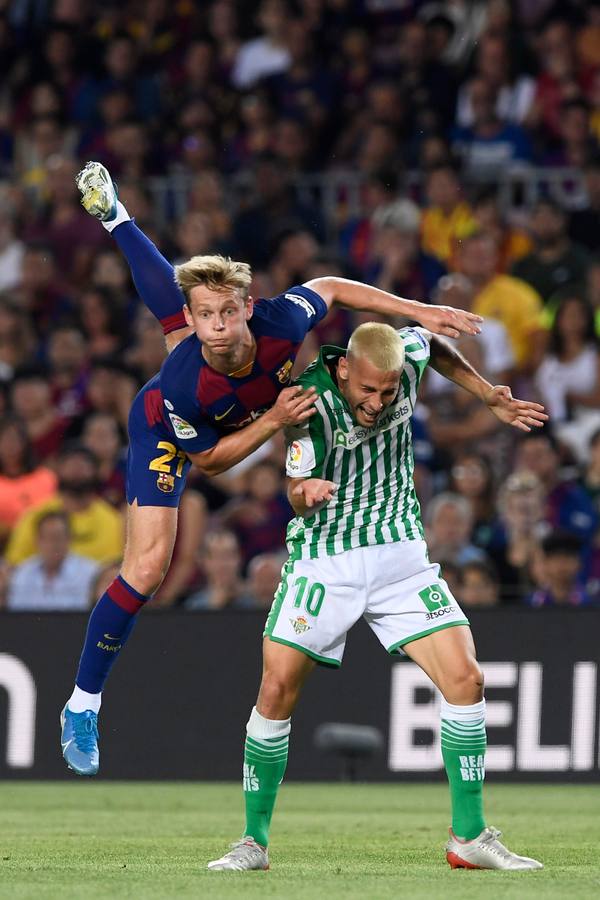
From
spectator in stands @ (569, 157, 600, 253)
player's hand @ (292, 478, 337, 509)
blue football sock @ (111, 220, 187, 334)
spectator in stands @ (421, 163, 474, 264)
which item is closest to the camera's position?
player's hand @ (292, 478, 337, 509)

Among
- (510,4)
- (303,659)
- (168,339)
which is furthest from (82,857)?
(510,4)

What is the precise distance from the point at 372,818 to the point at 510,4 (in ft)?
30.4

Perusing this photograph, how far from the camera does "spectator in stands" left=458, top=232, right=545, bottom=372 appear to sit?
550 inches

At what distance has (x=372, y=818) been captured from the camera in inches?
367

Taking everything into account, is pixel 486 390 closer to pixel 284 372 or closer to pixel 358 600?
pixel 284 372

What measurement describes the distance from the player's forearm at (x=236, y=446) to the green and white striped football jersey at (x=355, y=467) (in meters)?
0.15

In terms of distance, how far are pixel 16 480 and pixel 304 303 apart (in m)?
6.42

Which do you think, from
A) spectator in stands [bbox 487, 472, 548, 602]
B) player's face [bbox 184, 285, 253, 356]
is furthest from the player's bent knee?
spectator in stands [bbox 487, 472, 548, 602]

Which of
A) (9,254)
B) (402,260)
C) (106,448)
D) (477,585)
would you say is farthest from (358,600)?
(9,254)

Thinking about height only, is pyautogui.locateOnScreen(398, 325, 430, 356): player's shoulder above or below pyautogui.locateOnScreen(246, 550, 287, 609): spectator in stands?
above

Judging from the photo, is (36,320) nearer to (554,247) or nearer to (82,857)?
(554,247)

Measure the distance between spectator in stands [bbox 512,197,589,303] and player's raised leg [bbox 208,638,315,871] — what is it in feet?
25.2

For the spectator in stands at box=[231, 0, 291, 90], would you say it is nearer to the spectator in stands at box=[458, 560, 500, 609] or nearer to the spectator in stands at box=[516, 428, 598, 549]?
the spectator in stands at box=[516, 428, 598, 549]

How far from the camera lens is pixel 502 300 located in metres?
14.0
